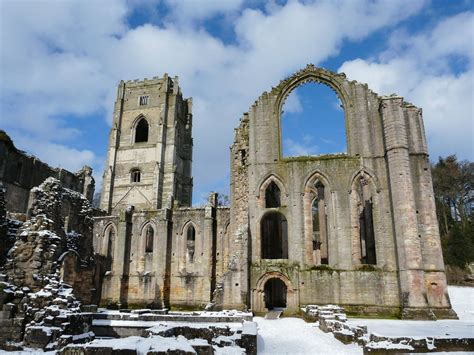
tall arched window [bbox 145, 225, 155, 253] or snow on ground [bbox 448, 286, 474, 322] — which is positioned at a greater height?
tall arched window [bbox 145, 225, 155, 253]

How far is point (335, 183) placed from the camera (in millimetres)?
19531

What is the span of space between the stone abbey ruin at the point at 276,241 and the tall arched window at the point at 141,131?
22050 millimetres

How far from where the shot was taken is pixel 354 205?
1905 cm

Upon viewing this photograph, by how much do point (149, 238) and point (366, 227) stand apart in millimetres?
17580

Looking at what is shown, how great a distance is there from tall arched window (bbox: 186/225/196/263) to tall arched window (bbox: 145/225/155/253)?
3031 millimetres

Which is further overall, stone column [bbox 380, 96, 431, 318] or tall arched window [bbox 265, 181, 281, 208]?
tall arched window [bbox 265, 181, 281, 208]

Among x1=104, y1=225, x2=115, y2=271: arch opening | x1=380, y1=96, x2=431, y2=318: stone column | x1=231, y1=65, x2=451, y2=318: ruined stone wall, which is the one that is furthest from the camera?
x1=104, y1=225, x2=115, y2=271: arch opening

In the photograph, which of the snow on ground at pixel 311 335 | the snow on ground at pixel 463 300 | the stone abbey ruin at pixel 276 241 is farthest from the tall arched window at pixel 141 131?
the snow on ground at pixel 463 300

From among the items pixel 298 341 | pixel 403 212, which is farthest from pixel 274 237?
pixel 298 341

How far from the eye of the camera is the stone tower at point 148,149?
44.4 m

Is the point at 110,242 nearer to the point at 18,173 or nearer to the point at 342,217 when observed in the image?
the point at 18,173

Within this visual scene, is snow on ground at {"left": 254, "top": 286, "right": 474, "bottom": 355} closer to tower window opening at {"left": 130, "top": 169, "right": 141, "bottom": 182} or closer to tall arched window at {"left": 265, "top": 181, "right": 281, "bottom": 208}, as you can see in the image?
tall arched window at {"left": 265, "top": 181, "right": 281, "bottom": 208}

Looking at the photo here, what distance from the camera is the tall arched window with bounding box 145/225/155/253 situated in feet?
97.8

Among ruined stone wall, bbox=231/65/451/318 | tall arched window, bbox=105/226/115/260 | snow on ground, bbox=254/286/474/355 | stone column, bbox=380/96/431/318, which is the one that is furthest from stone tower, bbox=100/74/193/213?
snow on ground, bbox=254/286/474/355
